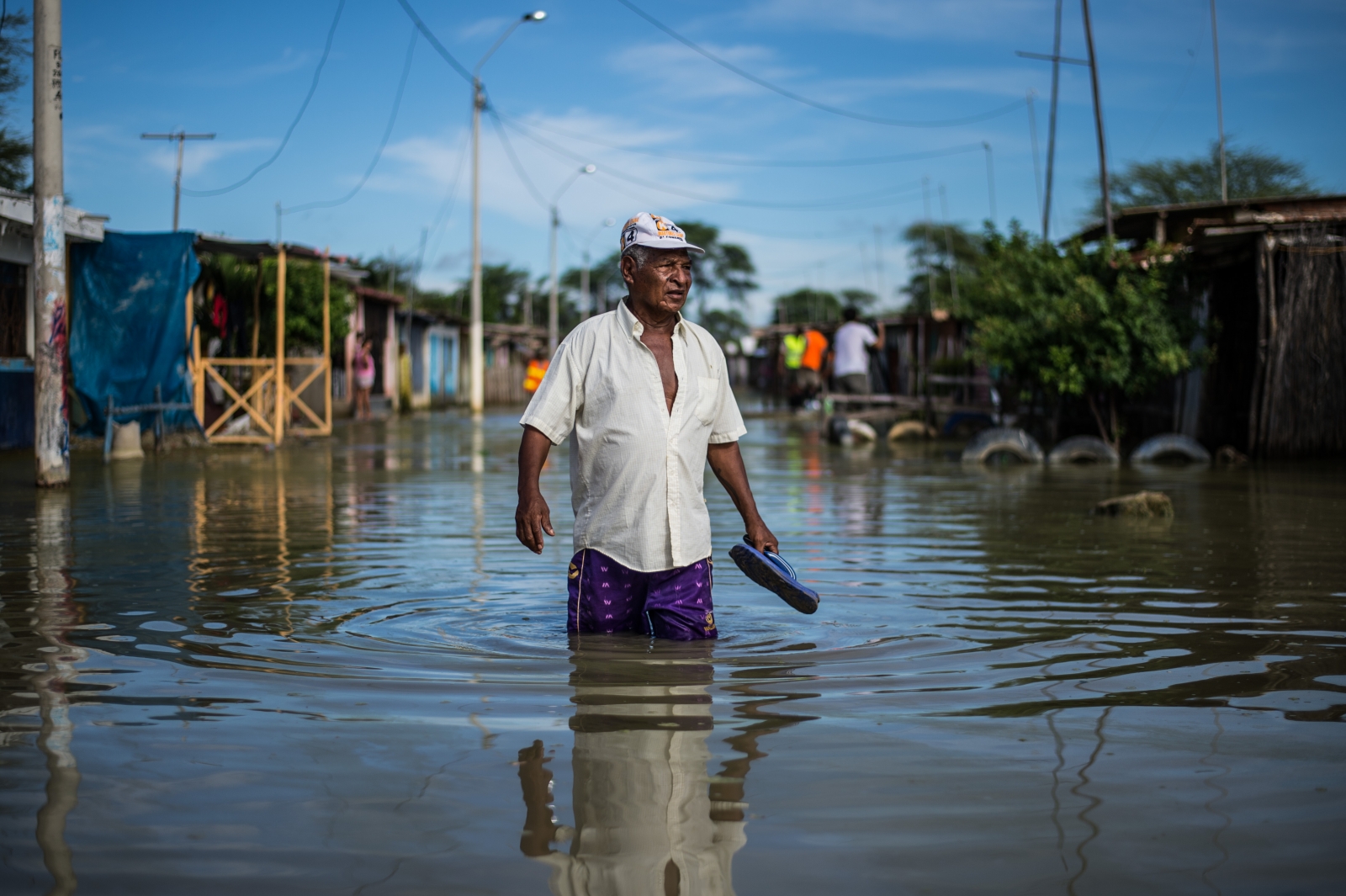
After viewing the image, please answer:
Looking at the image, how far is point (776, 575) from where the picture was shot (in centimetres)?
460

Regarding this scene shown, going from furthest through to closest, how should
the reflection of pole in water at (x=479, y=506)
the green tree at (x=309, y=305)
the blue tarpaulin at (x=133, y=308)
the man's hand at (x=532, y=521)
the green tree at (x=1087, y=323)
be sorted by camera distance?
the green tree at (x=309, y=305)
the blue tarpaulin at (x=133, y=308)
the green tree at (x=1087, y=323)
the reflection of pole in water at (x=479, y=506)
the man's hand at (x=532, y=521)

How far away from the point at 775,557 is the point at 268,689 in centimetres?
180

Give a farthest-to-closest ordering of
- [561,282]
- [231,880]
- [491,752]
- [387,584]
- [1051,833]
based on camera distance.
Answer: [561,282], [387,584], [491,752], [1051,833], [231,880]

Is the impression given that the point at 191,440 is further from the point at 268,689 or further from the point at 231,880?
the point at 231,880

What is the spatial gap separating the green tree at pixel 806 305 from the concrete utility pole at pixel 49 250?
69.2 m

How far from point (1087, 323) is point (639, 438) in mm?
12498

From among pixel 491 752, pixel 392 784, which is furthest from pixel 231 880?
pixel 491 752

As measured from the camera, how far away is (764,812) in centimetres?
278

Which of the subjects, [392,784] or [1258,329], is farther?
[1258,329]

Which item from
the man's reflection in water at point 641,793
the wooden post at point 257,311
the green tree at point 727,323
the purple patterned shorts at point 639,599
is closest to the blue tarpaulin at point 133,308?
the wooden post at point 257,311

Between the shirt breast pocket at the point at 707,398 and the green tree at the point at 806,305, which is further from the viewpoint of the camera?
the green tree at the point at 806,305

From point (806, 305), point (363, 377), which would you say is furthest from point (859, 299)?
point (363, 377)

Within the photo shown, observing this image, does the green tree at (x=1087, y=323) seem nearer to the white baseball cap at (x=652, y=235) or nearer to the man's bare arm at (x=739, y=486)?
the man's bare arm at (x=739, y=486)

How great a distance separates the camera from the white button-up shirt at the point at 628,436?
4.35 m
